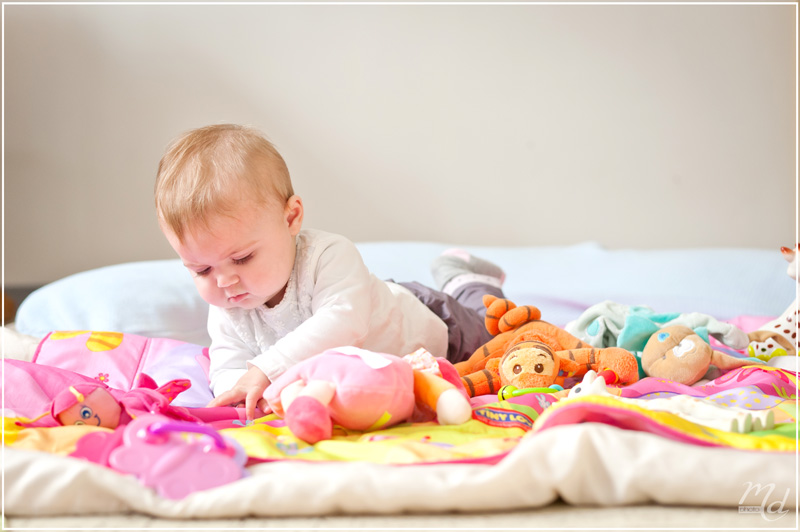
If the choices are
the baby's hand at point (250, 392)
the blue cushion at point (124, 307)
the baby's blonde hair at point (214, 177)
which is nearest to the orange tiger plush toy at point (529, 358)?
the baby's hand at point (250, 392)

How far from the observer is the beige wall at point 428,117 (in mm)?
2441

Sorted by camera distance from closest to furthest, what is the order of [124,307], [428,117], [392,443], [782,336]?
[392,443] < [782,336] < [124,307] < [428,117]

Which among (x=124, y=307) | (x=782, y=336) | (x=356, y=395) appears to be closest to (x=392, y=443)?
(x=356, y=395)

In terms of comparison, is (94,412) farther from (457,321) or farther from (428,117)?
(428,117)

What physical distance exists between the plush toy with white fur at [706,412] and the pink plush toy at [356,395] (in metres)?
0.16

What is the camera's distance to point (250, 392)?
0.94m

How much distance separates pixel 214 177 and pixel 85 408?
33cm

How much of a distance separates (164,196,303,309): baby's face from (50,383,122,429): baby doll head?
217 millimetres

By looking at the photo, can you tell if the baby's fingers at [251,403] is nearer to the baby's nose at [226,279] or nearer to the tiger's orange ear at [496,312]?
the baby's nose at [226,279]

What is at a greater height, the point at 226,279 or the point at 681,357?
the point at 226,279

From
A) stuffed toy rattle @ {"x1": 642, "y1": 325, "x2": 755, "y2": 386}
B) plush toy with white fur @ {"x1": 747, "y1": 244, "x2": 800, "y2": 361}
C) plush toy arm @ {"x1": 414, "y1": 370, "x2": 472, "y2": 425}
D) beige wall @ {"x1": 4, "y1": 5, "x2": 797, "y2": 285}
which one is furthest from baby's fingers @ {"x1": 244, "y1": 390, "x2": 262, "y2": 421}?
beige wall @ {"x1": 4, "y1": 5, "x2": 797, "y2": 285}

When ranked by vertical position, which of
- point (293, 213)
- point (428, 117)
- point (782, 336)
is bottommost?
point (782, 336)

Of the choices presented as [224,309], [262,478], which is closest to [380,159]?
[224,309]

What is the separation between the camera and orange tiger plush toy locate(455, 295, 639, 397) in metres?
0.96
